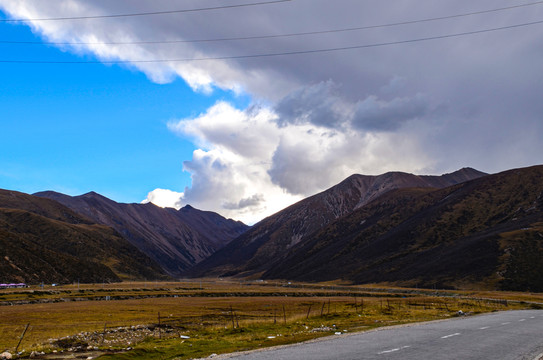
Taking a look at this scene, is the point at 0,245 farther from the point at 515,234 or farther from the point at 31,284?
the point at 515,234

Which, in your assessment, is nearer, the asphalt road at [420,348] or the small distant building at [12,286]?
the asphalt road at [420,348]

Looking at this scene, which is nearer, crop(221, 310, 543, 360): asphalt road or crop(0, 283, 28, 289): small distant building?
crop(221, 310, 543, 360): asphalt road

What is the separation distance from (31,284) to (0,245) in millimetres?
18964

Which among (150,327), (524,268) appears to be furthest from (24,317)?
(524,268)

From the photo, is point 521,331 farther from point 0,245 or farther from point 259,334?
point 0,245

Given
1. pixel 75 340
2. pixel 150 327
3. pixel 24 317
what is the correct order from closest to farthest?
pixel 75 340
pixel 150 327
pixel 24 317

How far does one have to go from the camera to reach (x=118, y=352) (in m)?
24.6

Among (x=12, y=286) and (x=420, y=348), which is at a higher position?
(x=12, y=286)

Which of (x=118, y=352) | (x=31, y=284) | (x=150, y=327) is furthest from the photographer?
(x=31, y=284)

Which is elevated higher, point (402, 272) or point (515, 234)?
point (515, 234)

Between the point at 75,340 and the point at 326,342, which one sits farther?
the point at 75,340

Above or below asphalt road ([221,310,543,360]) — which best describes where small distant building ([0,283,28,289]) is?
above

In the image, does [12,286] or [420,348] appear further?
[12,286]

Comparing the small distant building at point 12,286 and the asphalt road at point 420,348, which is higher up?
the small distant building at point 12,286
